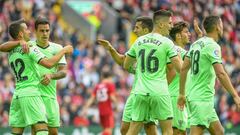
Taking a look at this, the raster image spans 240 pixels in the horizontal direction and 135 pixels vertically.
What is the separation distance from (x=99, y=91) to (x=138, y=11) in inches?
→ 404

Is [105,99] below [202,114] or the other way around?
the other way around

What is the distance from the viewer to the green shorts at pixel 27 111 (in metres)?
17.8

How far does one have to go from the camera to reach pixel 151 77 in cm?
1720

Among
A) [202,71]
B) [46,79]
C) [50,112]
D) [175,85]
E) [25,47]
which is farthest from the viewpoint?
[175,85]

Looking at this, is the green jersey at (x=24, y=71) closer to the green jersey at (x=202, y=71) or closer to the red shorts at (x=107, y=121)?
the green jersey at (x=202, y=71)

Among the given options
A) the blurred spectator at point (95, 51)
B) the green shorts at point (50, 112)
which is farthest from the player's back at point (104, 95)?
the green shorts at point (50, 112)

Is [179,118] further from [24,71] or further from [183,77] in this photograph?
[24,71]

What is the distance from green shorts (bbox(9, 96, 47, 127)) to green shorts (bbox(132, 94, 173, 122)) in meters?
1.69

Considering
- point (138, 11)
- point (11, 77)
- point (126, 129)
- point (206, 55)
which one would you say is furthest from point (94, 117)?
point (206, 55)

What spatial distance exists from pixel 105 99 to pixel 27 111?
9255 mm

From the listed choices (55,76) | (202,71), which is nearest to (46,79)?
(55,76)

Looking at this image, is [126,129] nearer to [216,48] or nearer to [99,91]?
[216,48]

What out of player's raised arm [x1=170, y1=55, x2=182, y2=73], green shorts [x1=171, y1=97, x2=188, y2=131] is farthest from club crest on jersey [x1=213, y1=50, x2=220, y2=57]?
green shorts [x1=171, y1=97, x2=188, y2=131]

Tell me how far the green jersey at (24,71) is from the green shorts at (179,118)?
2653 mm
